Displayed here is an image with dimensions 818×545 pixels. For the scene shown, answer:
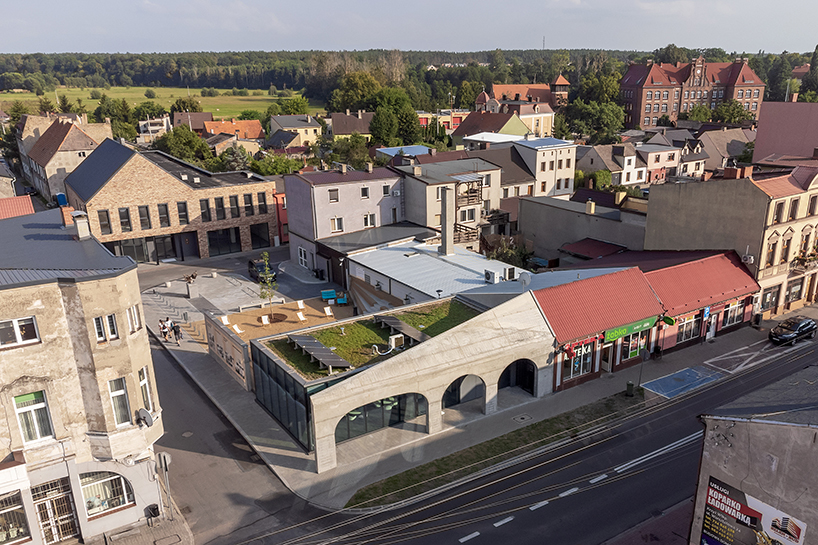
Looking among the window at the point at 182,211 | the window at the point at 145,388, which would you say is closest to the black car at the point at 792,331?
the window at the point at 145,388

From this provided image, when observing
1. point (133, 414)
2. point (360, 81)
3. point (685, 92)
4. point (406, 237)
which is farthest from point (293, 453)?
point (685, 92)

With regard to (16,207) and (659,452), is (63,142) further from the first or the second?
(659,452)

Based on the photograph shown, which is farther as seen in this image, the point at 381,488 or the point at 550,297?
the point at 550,297

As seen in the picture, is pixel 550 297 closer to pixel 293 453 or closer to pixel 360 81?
pixel 293 453

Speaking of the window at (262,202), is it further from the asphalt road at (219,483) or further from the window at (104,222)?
the asphalt road at (219,483)

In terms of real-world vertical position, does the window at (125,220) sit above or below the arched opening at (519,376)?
above

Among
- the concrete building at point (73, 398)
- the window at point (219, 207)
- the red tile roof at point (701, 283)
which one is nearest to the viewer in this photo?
the concrete building at point (73, 398)
